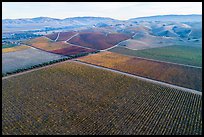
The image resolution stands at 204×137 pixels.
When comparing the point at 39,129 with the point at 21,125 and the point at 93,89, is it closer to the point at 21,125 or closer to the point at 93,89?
the point at 21,125

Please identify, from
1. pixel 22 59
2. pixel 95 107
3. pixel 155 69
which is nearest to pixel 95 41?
pixel 22 59

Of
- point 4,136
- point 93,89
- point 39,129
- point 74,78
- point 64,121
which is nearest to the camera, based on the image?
point 4,136

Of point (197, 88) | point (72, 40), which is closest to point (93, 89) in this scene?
point (197, 88)

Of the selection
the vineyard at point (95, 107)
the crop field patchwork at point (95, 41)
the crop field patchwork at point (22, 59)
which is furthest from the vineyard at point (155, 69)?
the crop field patchwork at point (95, 41)

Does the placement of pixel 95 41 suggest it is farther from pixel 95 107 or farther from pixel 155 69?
pixel 95 107

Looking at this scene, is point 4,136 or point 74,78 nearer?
point 4,136

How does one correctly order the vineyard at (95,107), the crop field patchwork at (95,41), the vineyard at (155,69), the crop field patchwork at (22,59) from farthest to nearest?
the crop field patchwork at (95,41), the crop field patchwork at (22,59), the vineyard at (155,69), the vineyard at (95,107)

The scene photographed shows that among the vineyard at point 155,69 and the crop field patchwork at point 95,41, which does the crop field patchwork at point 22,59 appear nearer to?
the vineyard at point 155,69
